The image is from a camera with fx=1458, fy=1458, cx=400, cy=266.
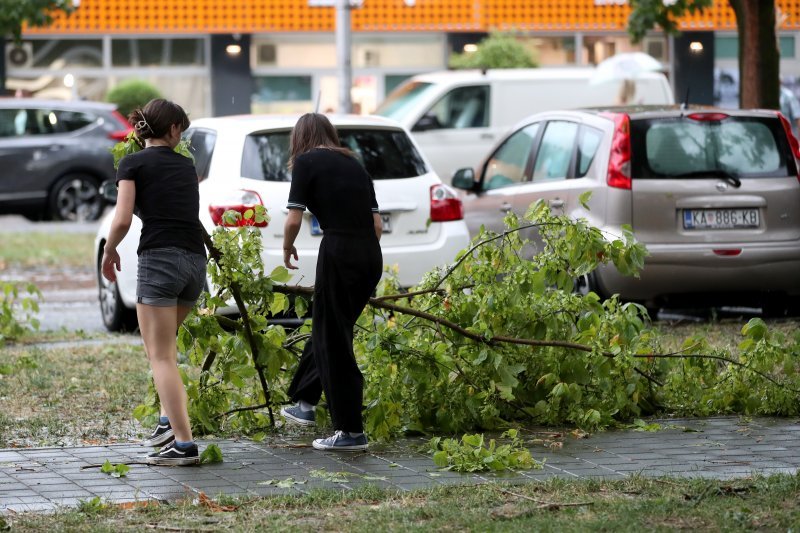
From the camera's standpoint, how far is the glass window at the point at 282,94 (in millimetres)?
31406

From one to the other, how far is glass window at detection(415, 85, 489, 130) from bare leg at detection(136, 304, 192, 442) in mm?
12382

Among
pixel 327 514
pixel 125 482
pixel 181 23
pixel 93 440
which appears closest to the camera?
pixel 327 514

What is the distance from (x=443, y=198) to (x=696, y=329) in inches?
85.9

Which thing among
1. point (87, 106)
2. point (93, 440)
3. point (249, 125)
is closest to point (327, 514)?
point (93, 440)

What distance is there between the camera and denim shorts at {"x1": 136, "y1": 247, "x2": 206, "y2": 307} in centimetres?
644

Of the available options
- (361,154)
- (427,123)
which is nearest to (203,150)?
(361,154)

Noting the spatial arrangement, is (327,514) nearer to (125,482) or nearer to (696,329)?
(125,482)

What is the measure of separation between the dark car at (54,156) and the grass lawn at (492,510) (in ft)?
54.9

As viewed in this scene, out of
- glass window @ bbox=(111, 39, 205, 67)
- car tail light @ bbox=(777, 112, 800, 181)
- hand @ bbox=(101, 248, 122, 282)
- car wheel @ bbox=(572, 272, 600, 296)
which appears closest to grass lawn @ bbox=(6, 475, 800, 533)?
hand @ bbox=(101, 248, 122, 282)

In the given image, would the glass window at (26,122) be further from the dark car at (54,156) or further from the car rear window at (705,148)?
the car rear window at (705,148)

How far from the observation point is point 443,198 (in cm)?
1061

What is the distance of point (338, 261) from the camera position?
6.85m

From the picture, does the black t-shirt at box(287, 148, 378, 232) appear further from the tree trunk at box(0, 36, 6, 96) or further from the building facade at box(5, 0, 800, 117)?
the tree trunk at box(0, 36, 6, 96)

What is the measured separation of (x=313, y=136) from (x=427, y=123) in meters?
11.7
